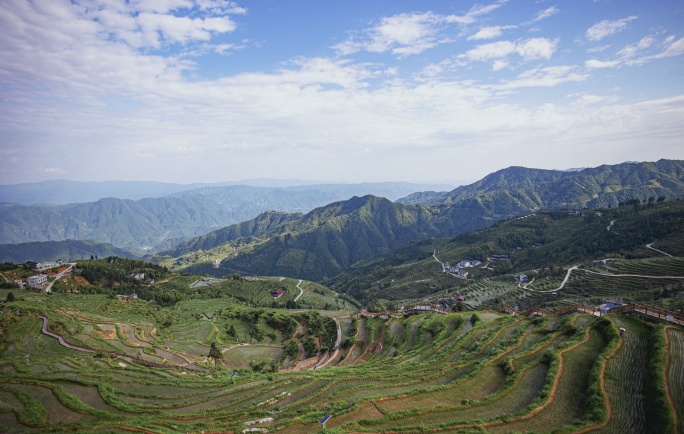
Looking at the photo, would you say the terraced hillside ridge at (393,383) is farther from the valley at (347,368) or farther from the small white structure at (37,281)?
the small white structure at (37,281)

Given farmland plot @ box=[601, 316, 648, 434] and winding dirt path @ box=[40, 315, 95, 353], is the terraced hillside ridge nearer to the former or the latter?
farmland plot @ box=[601, 316, 648, 434]

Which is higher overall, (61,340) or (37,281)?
(61,340)

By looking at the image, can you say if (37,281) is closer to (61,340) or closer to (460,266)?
(61,340)

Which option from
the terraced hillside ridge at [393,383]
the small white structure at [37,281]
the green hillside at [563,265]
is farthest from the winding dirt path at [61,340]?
the green hillside at [563,265]

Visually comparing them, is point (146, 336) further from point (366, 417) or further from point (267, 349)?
point (366, 417)

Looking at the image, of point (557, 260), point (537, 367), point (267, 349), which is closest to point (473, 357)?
point (537, 367)

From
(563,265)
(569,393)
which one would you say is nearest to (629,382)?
(569,393)

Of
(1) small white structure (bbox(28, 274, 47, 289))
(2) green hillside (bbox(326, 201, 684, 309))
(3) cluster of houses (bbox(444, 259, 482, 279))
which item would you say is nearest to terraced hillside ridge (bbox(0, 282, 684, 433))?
(2) green hillside (bbox(326, 201, 684, 309))
